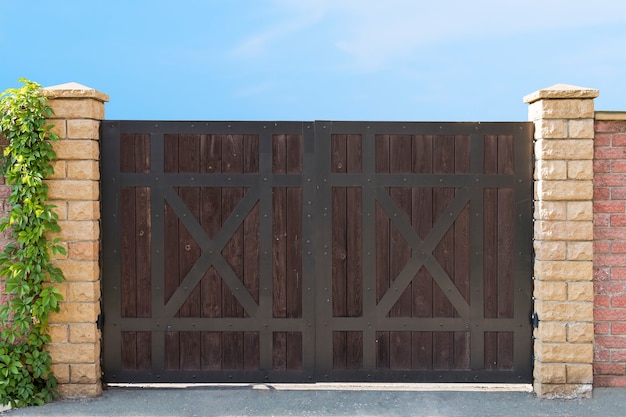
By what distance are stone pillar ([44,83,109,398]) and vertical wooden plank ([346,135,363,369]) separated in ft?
6.90

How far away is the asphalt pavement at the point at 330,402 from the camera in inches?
203

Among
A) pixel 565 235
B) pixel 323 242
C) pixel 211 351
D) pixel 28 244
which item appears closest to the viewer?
pixel 28 244

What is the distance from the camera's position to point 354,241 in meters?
5.58

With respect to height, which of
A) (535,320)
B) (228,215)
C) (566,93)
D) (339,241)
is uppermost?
(566,93)

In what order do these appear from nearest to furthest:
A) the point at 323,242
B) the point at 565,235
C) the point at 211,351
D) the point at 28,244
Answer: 1. the point at 28,244
2. the point at 565,235
3. the point at 323,242
4. the point at 211,351

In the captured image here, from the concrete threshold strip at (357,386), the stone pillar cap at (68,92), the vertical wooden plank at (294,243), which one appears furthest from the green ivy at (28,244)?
the vertical wooden plank at (294,243)

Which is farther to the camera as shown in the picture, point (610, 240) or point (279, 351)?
point (279, 351)

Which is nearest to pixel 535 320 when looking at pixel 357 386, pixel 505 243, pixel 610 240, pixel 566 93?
pixel 505 243

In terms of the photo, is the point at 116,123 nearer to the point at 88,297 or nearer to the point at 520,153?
the point at 88,297

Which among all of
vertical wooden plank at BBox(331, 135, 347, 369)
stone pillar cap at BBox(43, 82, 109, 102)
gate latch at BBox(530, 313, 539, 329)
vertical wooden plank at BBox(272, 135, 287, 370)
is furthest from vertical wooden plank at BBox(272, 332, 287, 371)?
stone pillar cap at BBox(43, 82, 109, 102)

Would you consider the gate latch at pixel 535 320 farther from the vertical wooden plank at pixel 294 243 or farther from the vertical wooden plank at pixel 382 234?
the vertical wooden plank at pixel 294 243

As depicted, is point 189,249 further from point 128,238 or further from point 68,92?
point 68,92

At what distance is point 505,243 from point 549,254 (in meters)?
0.37

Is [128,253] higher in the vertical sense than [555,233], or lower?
lower
